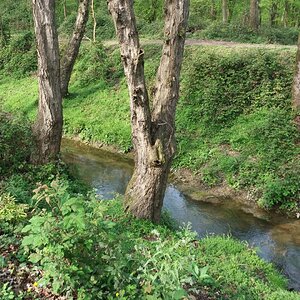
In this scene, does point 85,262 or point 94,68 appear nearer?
point 85,262

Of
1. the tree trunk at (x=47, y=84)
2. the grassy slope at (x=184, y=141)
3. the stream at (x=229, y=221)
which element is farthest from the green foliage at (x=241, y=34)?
the tree trunk at (x=47, y=84)

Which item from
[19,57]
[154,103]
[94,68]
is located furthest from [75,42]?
[154,103]

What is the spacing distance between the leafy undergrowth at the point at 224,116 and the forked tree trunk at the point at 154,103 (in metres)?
4.35

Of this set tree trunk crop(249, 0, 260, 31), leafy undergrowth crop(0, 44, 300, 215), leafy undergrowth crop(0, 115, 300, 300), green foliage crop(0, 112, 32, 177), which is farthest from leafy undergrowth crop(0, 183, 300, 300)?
tree trunk crop(249, 0, 260, 31)

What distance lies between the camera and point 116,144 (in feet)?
50.0

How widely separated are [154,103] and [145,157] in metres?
1.05

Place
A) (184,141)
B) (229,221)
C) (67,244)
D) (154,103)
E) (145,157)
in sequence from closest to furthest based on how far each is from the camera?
(67,244), (145,157), (154,103), (229,221), (184,141)

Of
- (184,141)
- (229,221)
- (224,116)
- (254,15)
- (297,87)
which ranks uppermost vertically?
(254,15)

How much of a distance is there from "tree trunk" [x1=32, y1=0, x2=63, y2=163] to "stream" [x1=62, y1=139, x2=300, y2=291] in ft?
3.76

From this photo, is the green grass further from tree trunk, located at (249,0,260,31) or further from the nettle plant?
tree trunk, located at (249,0,260,31)

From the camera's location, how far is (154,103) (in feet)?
26.2

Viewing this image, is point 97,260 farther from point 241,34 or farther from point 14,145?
point 241,34

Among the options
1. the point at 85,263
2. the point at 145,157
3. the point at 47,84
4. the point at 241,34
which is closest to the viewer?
the point at 85,263

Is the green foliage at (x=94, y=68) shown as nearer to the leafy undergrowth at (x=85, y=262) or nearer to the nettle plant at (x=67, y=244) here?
the leafy undergrowth at (x=85, y=262)
